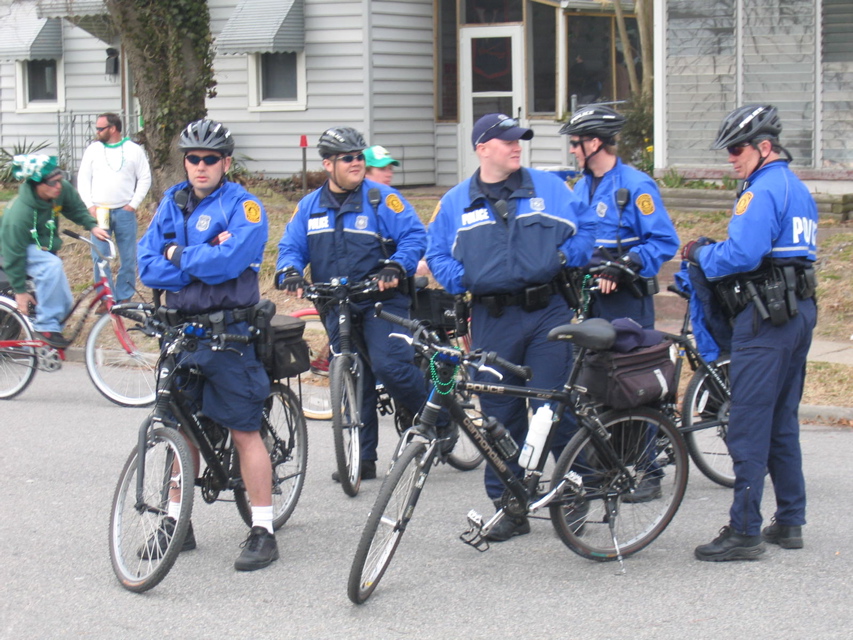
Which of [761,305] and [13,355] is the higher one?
[761,305]

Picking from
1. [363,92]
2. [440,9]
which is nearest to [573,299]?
[363,92]

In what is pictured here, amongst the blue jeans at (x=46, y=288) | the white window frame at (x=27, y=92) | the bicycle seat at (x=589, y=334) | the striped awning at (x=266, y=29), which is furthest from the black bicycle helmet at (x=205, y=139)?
the white window frame at (x=27, y=92)

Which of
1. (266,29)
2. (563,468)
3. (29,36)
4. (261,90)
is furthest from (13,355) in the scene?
(29,36)

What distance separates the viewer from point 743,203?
495cm

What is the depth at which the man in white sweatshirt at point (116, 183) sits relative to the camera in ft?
38.1

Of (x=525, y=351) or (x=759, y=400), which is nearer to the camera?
(x=759, y=400)

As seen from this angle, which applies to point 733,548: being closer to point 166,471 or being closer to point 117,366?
point 166,471

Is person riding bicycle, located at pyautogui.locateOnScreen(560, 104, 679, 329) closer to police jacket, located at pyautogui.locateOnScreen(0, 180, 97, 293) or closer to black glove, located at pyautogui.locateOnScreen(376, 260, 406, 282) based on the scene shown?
black glove, located at pyautogui.locateOnScreen(376, 260, 406, 282)

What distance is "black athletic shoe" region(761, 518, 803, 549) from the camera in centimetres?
523

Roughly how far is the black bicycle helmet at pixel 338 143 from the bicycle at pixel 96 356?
128 inches

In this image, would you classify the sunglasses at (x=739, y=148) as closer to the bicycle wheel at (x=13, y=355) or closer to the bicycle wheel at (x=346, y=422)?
the bicycle wheel at (x=346, y=422)

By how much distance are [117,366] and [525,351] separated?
4.49m

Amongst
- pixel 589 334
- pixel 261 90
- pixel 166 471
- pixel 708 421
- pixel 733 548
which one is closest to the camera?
pixel 589 334

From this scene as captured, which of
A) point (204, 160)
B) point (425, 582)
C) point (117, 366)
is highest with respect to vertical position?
point (204, 160)
